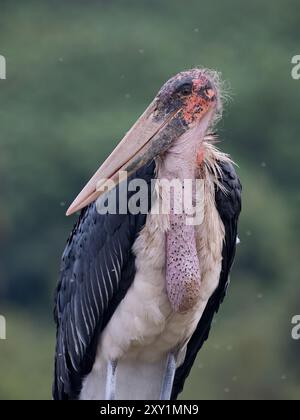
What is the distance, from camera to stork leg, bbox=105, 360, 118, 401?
27.4ft

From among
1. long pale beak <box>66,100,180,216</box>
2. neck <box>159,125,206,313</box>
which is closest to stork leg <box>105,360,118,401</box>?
neck <box>159,125,206,313</box>

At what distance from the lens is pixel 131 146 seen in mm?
7961

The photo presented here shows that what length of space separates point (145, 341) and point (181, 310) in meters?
0.34

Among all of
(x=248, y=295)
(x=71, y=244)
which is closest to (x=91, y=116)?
(x=248, y=295)

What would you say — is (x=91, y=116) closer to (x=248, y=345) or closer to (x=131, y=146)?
(x=248, y=345)
